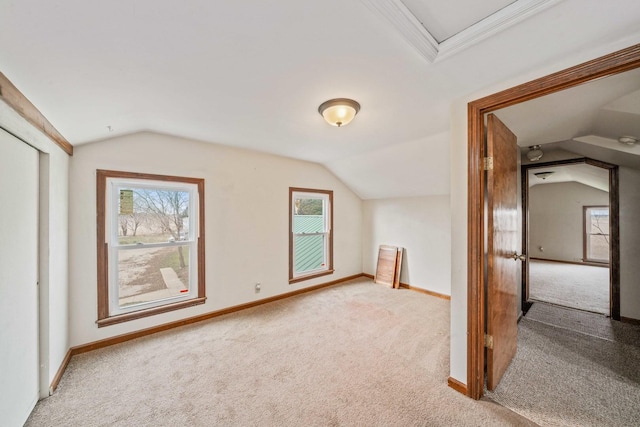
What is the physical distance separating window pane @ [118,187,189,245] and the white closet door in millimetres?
812

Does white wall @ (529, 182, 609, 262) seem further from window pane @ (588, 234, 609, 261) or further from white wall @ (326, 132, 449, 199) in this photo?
white wall @ (326, 132, 449, 199)

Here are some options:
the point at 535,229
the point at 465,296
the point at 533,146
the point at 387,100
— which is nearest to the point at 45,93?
the point at 387,100

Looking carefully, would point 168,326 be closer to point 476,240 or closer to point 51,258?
point 51,258

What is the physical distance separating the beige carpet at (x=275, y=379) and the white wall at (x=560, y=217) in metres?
6.14

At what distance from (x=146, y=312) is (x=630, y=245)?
553 centimetres

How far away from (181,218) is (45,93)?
1659 millimetres

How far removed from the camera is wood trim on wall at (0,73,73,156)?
1.17m

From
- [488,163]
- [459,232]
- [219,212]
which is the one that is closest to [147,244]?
[219,212]

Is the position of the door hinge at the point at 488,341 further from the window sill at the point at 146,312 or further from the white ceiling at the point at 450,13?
the window sill at the point at 146,312

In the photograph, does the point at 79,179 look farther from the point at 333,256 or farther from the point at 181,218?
the point at 333,256

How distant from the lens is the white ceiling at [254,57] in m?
0.98

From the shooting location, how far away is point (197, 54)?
4.14ft

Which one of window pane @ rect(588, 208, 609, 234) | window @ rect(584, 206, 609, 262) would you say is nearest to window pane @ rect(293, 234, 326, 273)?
window @ rect(584, 206, 609, 262)

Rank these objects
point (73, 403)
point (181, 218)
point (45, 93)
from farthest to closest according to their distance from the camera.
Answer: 1. point (181, 218)
2. point (73, 403)
3. point (45, 93)
